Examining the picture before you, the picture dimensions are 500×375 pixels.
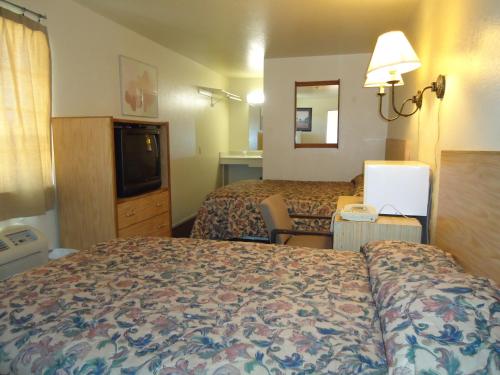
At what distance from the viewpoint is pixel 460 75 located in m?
1.65

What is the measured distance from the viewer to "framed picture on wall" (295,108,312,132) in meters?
5.01

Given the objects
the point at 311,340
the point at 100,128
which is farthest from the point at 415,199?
the point at 100,128

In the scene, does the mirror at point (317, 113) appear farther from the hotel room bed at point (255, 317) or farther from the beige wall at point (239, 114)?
the hotel room bed at point (255, 317)

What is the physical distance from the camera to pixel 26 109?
246cm

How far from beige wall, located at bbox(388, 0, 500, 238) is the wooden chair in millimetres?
905

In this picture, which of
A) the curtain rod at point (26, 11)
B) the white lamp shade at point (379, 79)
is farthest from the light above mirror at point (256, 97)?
the white lamp shade at point (379, 79)

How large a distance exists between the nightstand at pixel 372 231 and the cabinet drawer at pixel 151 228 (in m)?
1.78

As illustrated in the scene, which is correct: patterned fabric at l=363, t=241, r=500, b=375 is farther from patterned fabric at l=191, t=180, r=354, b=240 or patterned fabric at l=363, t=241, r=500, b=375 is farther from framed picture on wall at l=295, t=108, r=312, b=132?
framed picture on wall at l=295, t=108, r=312, b=132

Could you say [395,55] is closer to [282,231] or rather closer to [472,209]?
[472,209]

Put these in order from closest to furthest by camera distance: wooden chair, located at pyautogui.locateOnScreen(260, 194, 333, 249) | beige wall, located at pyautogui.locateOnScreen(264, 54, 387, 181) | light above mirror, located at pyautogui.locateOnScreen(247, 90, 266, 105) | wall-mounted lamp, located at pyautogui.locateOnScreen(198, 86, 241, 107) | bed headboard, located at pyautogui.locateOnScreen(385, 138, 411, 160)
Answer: wooden chair, located at pyautogui.locateOnScreen(260, 194, 333, 249) → bed headboard, located at pyautogui.locateOnScreen(385, 138, 411, 160) → beige wall, located at pyautogui.locateOnScreen(264, 54, 387, 181) → wall-mounted lamp, located at pyautogui.locateOnScreen(198, 86, 241, 107) → light above mirror, located at pyautogui.locateOnScreen(247, 90, 266, 105)

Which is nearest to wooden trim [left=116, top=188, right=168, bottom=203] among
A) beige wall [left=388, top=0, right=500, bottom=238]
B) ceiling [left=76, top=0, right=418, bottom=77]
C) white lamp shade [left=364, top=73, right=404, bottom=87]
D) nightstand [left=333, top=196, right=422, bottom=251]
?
ceiling [left=76, top=0, right=418, bottom=77]

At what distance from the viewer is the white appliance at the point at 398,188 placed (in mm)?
2080

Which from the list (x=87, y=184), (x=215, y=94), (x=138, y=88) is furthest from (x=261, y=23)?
(x=215, y=94)

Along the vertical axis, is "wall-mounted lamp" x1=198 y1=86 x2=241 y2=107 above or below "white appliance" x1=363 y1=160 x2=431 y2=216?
above
